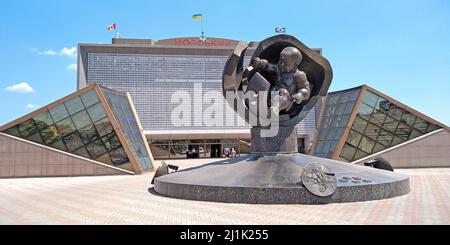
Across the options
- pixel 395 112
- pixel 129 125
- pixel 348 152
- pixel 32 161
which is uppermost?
pixel 395 112

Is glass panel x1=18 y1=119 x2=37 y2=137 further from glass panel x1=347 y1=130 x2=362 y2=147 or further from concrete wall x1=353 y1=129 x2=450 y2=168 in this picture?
concrete wall x1=353 y1=129 x2=450 y2=168

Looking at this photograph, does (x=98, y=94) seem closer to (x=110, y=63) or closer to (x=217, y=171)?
(x=217, y=171)

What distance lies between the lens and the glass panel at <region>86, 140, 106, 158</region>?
20.7 m

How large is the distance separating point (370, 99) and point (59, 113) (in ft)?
65.3

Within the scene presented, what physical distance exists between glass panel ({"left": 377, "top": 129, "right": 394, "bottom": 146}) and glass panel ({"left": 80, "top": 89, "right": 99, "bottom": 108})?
18.4m

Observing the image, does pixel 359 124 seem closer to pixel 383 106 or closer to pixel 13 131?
pixel 383 106

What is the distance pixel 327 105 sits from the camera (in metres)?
28.0

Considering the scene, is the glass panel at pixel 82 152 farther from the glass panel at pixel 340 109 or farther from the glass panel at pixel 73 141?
the glass panel at pixel 340 109

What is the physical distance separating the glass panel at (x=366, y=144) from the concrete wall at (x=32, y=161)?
17.3 meters

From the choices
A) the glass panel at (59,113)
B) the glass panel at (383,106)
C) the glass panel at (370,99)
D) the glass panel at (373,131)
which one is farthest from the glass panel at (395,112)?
the glass panel at (59,113)

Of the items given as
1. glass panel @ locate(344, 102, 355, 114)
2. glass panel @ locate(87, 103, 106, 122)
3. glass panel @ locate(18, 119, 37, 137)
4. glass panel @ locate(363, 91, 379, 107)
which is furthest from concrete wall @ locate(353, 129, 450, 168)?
glass panel @ locate(18, 119, 37, 137)

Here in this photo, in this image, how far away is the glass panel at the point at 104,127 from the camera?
2114cm

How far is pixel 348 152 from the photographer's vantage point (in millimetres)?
23453

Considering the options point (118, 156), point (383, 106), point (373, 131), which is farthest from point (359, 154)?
point (118, 156)
